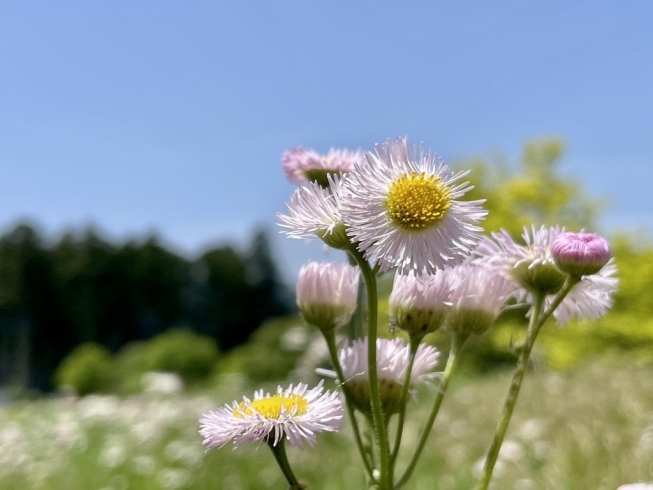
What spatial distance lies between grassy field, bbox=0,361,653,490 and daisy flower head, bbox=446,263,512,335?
0.99m

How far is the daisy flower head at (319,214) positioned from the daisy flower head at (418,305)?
0.06m

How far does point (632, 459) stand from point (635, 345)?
6.19m

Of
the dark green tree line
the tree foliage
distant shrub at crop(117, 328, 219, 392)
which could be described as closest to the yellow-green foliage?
the tree foliage

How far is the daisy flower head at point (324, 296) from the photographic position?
573mm

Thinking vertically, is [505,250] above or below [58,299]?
above

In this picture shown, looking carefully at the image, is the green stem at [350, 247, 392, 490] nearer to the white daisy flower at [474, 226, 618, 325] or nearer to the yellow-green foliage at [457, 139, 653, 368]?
the white daisy flower at [474, 226, 618, 325]

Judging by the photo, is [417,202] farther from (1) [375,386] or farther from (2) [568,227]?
(2) [568,227]

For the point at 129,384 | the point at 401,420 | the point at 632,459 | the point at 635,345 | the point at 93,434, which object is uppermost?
the point at 401,420

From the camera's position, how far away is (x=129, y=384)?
39.4 feet

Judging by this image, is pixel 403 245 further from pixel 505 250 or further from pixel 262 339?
pixel 262 339

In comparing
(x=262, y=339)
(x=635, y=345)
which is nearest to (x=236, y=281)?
(x=262, y=339)

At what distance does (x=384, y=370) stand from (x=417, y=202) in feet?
0.50

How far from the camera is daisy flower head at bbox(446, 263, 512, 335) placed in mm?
544

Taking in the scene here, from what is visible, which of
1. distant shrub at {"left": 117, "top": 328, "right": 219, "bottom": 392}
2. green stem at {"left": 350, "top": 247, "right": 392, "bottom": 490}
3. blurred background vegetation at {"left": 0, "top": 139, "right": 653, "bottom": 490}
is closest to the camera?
green stem at {"left": 350, "top": 247, "right": 392, "bottom": 490}
